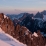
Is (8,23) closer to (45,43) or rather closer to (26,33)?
(26,33)

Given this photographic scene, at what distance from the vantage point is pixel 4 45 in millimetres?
21922

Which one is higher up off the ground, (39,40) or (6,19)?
(6,19)

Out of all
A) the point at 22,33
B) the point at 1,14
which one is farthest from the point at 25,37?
the point at 1,14

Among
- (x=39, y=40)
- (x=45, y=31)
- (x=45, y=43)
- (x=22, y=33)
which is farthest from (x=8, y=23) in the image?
(x=45, y=31)

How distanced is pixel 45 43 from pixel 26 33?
20.8 meters

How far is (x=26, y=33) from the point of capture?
70.7 metres

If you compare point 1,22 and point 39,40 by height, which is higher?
point 1,22

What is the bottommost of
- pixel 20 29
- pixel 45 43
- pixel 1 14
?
pixel 45 43

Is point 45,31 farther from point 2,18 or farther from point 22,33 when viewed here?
point 2,18

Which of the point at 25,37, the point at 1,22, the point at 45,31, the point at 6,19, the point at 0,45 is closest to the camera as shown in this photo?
the point at 0,45

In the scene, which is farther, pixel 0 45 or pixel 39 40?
pixel 39 40

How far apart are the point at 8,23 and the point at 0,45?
37621 mm

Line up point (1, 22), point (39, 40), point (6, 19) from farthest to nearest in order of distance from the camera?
point (39, 40)
point (6, 19)
point (1, 22)

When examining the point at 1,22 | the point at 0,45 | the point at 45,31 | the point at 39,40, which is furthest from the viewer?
the point at 45,31
